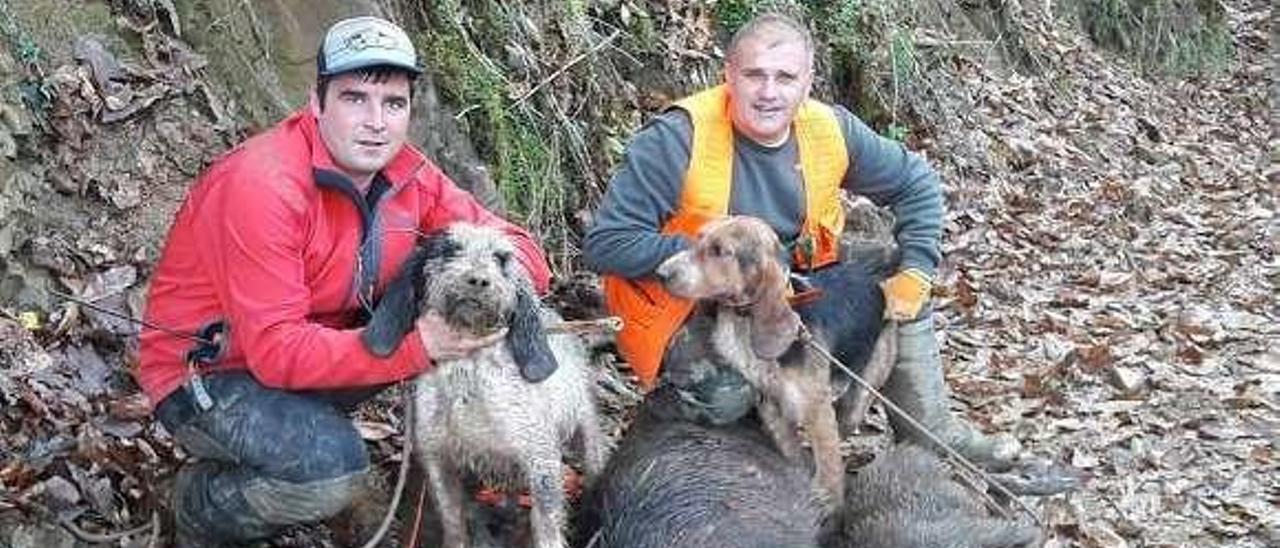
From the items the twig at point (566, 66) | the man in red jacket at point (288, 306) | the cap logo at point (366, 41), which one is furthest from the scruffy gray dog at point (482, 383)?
the twig at point (566, 66)

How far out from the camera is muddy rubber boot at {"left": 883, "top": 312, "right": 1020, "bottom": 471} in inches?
222

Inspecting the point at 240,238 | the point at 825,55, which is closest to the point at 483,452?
the point at 240,238

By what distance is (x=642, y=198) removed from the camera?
17.3 feet

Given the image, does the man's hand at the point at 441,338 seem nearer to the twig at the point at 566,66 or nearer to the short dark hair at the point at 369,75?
the short dark hair at the point at 369,75

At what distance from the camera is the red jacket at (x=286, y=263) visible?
4270mm

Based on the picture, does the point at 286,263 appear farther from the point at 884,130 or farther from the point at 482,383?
the point at 884,130

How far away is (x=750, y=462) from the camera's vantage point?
5.22 metres

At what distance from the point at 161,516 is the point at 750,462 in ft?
6.45

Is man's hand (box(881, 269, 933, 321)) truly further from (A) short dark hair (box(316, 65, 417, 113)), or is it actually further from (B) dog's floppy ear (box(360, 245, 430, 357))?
(A) short dark hair (box(316, 65, 417, 113))

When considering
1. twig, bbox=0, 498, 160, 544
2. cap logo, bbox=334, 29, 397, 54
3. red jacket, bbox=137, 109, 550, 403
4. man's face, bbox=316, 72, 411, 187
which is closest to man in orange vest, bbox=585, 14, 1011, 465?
red jacket, bbox=137, 109, 550, 403

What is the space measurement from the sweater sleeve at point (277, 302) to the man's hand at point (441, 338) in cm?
3

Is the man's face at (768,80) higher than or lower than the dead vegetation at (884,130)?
higher

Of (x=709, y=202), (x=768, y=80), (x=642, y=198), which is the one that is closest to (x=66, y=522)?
(x=642, y=198)

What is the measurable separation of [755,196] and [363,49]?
161 centimetres
